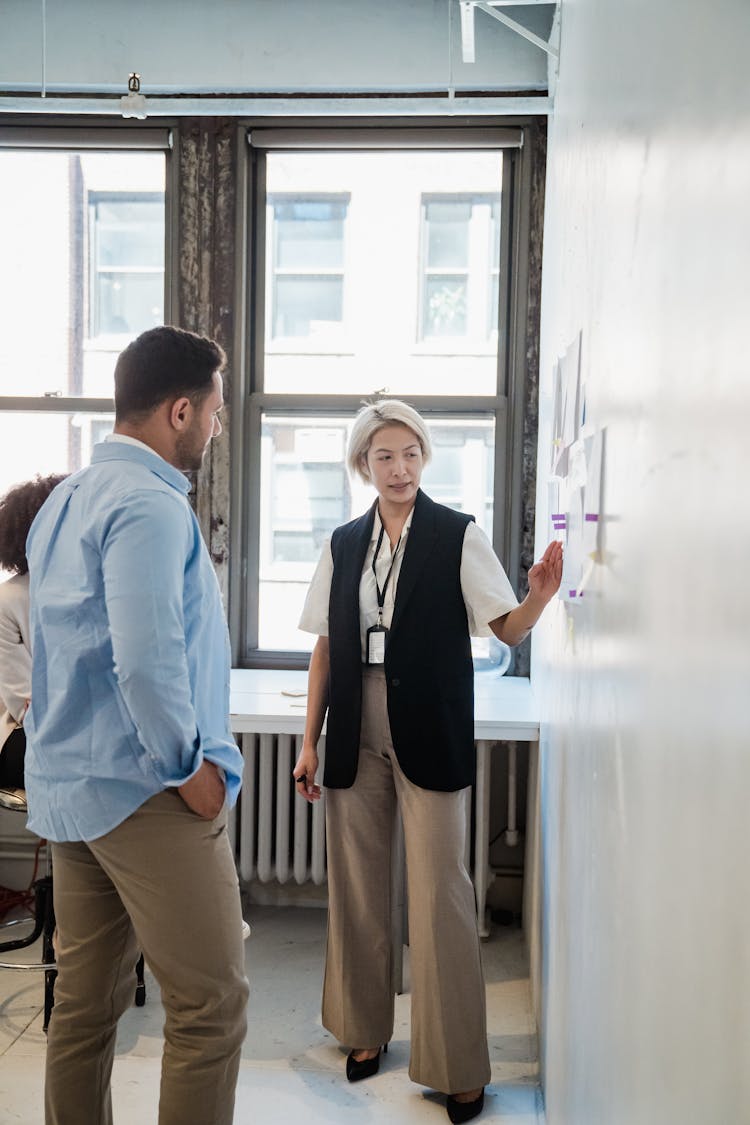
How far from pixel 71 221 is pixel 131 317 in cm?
43

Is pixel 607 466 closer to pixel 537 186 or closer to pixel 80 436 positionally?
pixel 537 186

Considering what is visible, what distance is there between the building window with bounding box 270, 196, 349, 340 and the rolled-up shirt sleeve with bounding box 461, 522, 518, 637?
5.60ft

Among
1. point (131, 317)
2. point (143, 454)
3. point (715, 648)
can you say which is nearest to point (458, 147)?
point (131, 317)

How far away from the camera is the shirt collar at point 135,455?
1.78 meters

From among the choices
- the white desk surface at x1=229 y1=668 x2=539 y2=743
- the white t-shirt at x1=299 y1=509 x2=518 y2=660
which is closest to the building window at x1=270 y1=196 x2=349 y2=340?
the white desk surface at x1=229 y1=668 x2=539 y2=743

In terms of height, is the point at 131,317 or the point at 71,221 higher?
the point at 71,221

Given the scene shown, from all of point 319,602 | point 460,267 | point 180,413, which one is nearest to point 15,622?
point 319,602

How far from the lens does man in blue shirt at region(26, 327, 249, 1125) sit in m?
1.67

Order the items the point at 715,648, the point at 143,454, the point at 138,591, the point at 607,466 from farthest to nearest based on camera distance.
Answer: the point at 143,454, the point at 138,591, the point at 607,466, the point at 715,648

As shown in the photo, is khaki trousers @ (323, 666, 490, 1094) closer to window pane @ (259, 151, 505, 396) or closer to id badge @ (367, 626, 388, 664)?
id badge @ (367, 626, 388, 664)

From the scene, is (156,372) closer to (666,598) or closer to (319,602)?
(319,602)

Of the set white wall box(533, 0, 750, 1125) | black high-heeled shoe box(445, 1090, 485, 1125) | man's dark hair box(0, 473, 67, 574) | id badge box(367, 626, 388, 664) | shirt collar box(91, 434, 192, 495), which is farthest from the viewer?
man's dark hair box(0, 473, 67, 574)

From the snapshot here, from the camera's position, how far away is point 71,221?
156 inches

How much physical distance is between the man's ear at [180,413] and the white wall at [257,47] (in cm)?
232
